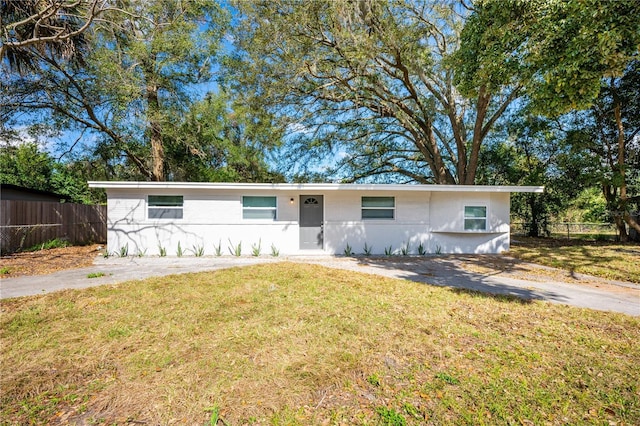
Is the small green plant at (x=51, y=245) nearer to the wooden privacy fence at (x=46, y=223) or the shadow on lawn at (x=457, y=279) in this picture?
the wooden privacy fence at (x=46, y=223)

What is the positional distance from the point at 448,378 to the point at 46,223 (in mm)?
13671

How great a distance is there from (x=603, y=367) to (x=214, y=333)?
12.9 ft

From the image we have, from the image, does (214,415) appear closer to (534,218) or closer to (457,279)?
(457,279)

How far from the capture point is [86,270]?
23.1ft

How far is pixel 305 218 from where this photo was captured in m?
10.2

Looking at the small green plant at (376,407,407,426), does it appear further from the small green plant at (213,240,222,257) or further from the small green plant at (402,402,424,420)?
the small green plant at (213,240,222,257)

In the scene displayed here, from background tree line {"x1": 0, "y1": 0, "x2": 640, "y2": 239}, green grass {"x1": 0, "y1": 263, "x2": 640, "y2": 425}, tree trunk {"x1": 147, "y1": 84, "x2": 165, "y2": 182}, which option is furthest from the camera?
tree trunk {"x1": 147, "y1": 84, "x2": 165, "y2": 182}

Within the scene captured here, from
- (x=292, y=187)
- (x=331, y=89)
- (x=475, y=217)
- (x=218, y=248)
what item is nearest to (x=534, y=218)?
(x=475, y=217)

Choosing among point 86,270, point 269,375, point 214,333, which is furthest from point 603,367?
point 86,270

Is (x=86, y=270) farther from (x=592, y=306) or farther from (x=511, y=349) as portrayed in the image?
(x=592, y=306)

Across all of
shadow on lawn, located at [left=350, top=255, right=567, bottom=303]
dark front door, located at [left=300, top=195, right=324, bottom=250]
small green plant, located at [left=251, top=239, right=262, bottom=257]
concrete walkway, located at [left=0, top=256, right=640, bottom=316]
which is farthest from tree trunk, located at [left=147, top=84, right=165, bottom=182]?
shadow on lawn, located at [left=350, top=255, right=567, bottom=303]

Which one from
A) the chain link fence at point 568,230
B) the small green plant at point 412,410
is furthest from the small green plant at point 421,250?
the chain link fence at point 568,230

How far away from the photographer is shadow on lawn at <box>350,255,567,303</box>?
16.8 feet

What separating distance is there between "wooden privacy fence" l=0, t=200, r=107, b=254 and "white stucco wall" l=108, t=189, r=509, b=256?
2.99 meters
